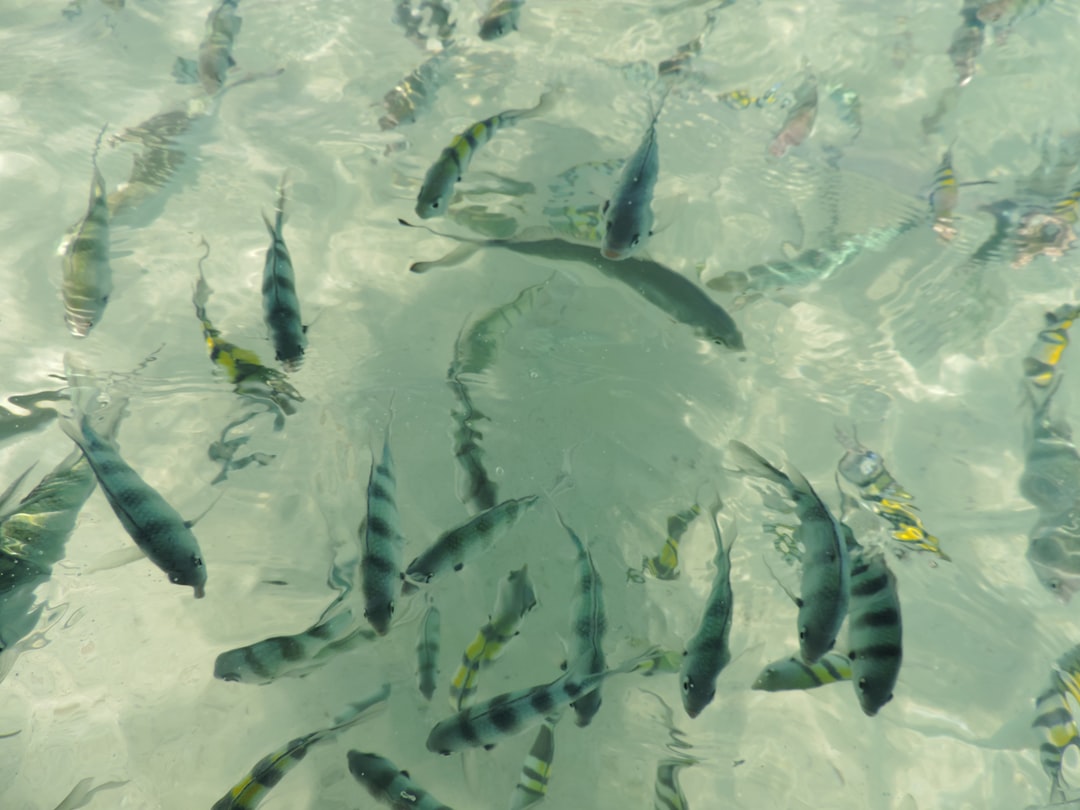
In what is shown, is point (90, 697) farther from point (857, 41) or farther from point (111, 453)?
point (857, 41)

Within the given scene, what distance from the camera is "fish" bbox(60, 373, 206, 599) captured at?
2760mm

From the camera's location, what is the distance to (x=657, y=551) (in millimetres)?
4320

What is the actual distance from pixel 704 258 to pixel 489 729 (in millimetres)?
4298

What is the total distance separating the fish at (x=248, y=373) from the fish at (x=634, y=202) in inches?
99.5

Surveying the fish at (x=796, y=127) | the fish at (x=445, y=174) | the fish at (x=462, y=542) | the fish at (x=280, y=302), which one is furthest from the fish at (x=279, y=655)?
the fish at (x=796, y=127)

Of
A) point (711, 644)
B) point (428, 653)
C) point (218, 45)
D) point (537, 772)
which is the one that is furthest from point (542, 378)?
point (218, 45)

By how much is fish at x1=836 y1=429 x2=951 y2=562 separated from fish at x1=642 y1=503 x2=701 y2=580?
138cm

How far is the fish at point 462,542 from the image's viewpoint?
2.96 m

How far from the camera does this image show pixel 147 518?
2787 mm

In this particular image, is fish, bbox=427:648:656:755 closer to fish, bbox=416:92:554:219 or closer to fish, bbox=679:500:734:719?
fish, bbox=679:500:734:719

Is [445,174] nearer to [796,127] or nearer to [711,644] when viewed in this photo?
[711,644]

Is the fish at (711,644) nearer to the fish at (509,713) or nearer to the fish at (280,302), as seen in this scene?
the fish at (509,713)

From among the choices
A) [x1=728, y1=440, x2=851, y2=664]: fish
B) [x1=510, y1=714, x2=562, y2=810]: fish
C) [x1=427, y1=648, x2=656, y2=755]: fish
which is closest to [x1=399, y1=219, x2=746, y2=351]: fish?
[x1=728, y1=440, x2=851, y2=664]: fish

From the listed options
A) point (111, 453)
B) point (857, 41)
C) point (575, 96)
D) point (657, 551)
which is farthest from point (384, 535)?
point (857, 41)
